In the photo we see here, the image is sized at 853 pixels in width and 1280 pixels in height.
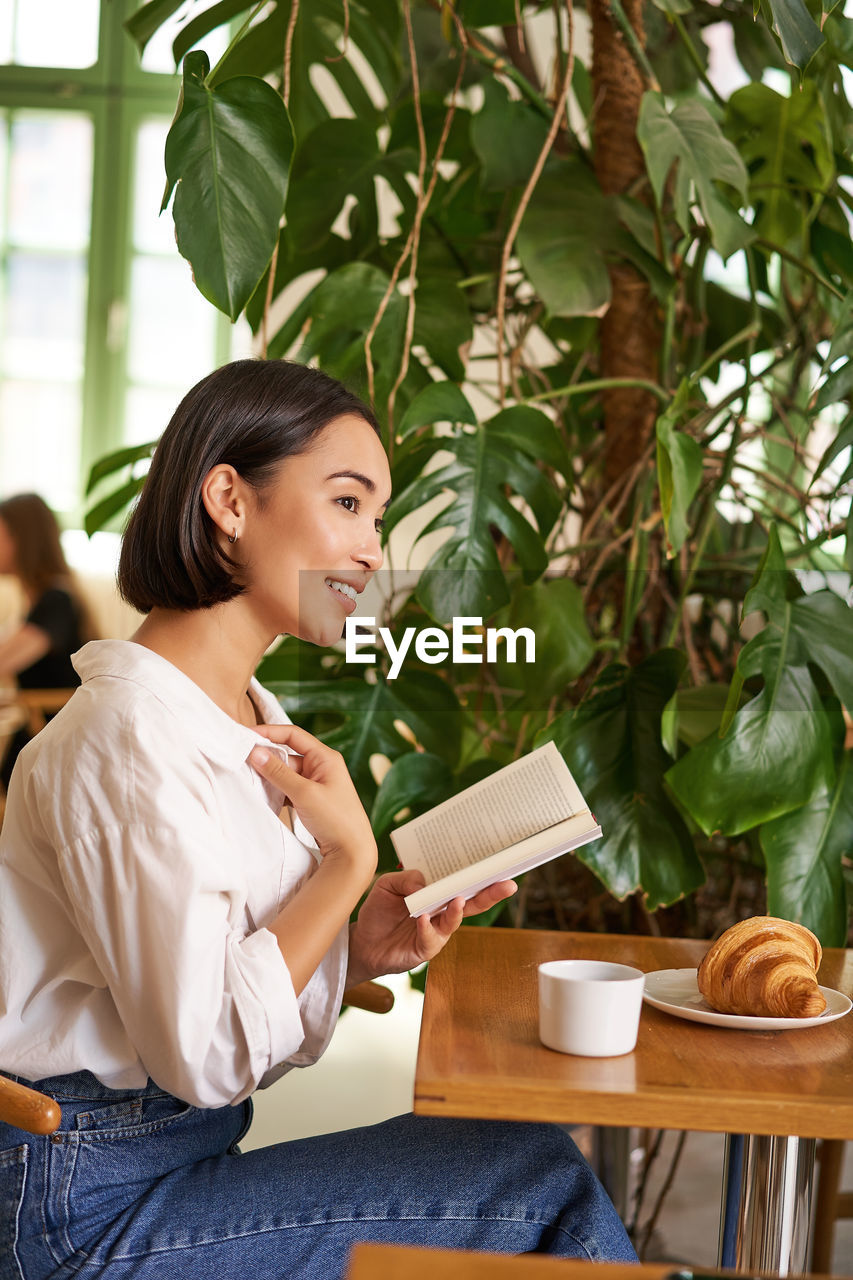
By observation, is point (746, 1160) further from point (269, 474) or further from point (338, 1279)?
point (269, 474)

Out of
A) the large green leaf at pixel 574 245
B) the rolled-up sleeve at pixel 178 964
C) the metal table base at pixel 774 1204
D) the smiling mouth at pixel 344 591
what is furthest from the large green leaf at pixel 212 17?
the metal table base at pixel 774 1204

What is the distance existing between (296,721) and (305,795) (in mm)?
754

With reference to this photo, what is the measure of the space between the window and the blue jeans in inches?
169

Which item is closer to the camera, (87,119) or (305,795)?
(305,795)

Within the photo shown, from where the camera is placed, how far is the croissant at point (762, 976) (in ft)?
3.17

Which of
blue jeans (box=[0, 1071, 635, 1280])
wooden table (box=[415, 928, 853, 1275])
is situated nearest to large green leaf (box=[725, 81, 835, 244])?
wooden table (box=[415, 928, 853, 1275])

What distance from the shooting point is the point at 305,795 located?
1.05m

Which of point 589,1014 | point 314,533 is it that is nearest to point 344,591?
point 314,533

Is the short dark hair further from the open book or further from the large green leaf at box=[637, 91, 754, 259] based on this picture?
the large green leaf at box=[637, 91, 754, 259]

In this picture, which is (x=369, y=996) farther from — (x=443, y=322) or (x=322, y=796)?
(x=443, y=322)

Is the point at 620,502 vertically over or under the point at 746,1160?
over

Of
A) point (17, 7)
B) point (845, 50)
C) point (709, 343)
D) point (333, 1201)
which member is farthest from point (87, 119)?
point (333, 1201)

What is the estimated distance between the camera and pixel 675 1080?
Answer: 2.76ft

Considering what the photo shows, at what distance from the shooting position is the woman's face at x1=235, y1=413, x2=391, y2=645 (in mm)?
1110
